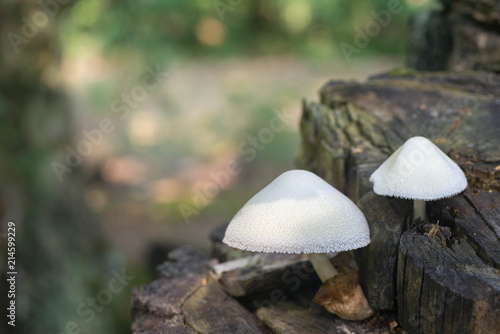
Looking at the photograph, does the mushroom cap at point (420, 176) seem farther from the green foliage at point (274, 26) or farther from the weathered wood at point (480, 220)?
the green foliage at point (274, 26)

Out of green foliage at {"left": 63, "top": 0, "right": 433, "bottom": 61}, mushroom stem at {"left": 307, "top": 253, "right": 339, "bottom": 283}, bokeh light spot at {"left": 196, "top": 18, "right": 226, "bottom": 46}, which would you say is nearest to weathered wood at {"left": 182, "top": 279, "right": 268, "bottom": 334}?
mushroom stem at {"left": 307, "top": 253, "right": 339, "bottom": 283}

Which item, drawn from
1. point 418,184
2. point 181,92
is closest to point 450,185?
point 418,184

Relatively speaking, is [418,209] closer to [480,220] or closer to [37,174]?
[480,220]

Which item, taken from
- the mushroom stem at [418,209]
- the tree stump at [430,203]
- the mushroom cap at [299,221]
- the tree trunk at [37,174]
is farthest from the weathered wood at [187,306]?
the tree trunk at [37,174]

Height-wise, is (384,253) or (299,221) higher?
(299,221)

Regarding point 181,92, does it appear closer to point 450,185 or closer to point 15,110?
point 15,110

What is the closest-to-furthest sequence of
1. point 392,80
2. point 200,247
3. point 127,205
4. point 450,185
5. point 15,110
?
point 450,185 → point 392,80 → point 15,110 → point 200,247 → point 127,205

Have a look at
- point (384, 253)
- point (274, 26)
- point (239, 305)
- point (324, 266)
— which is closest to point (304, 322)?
point (324, 266)
